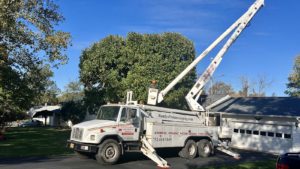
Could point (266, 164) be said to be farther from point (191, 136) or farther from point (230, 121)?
point (230, 121)

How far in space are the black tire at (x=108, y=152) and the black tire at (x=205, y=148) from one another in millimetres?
5211

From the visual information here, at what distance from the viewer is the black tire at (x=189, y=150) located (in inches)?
765

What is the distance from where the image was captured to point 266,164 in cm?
1878

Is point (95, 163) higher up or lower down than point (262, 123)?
lower down

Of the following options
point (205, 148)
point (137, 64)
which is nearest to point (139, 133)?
point (205, 148)

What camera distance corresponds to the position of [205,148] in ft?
66.6

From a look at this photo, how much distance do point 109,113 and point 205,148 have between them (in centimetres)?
597

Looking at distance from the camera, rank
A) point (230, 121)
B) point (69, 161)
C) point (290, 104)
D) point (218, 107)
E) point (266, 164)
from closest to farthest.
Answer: point (69, 161) → point (266, 164) → point (290, 104) → point (230, 121) → point (218, 107)

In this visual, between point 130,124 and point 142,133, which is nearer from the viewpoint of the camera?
point 130,124

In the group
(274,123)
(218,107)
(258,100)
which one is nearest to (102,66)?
(218,107)

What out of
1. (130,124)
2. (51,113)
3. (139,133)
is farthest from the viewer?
(51,113)

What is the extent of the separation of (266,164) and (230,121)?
37.5ft

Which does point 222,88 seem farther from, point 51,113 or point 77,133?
point 77,133

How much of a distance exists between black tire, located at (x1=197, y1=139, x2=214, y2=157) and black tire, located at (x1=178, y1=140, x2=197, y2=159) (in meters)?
0.37
